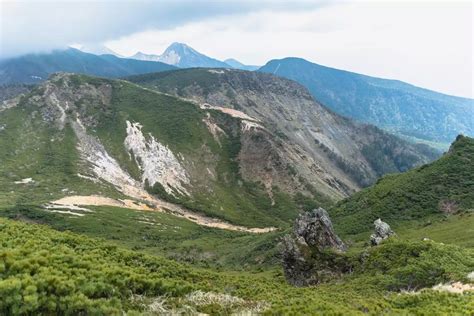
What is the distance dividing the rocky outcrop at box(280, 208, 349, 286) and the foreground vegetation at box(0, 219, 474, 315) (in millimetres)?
10889

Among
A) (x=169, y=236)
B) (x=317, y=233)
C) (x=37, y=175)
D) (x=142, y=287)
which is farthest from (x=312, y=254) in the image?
(x=37, y=175)

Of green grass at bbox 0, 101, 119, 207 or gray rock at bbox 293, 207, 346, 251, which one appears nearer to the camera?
gray rock at bbox 293, 207, 346, 251

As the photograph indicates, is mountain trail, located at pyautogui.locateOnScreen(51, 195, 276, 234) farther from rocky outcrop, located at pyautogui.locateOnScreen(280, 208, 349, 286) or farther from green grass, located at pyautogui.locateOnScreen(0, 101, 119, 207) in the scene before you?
rocky outcrop, located at pyautogui.locateOnScreen(280, 208, 349, 286)

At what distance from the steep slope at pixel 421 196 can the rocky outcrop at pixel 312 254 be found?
42.7 meters

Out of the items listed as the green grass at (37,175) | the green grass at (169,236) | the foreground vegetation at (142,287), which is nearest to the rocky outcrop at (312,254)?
the foreground vegetation at (142,287)

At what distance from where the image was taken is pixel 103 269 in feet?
86.4

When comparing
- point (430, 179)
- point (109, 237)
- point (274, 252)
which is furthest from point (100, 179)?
point (430, 179)

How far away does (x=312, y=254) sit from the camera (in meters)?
54.8

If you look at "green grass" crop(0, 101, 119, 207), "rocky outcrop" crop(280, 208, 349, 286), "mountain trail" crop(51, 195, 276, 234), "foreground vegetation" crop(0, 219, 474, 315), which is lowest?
"mountain trail" crop(51, 195, 276, 234)

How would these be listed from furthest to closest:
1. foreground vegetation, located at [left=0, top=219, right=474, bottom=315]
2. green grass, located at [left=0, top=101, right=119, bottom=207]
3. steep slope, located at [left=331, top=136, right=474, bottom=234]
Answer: green grass, located at [left=0, top=101, right=119, bottom=207], steep slope, located at [left=331, top=136, right=474, bottom=234], foreground vegetation, located at [left=0, top=219, right=474, bottom=315]

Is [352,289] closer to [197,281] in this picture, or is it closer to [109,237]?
[197,281]

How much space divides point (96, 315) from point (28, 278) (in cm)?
383

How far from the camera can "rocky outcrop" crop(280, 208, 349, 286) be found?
5175cm

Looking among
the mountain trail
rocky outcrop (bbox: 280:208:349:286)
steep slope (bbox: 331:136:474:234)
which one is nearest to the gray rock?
rocky outcrop (bbox: 280:208:349:286)
